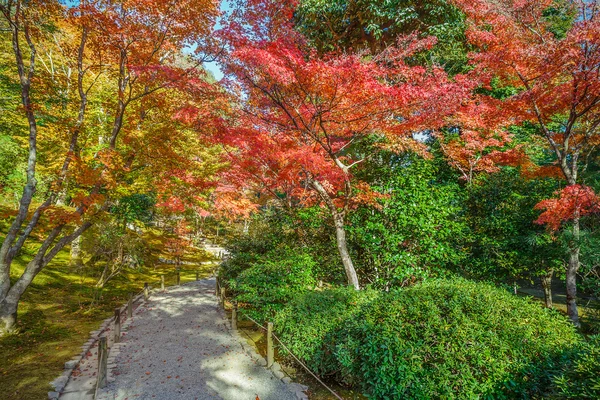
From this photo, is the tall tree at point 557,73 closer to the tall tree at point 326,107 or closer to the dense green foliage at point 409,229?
the tall tree at point 326,107

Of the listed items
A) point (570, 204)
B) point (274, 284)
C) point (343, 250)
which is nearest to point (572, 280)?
point (570, 204)

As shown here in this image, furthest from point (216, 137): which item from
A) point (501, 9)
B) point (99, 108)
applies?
point (501, 9)

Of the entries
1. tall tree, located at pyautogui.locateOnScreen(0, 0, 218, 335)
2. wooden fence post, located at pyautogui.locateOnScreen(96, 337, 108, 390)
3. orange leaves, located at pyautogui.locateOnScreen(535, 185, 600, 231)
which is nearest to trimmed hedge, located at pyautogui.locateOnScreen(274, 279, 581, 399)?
orange leaves, located at pyautogui.locateOnScreen(535, 185, 600, 231)

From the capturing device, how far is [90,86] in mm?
7508

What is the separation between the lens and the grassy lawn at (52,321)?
16.8 feet

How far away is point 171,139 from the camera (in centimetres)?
953

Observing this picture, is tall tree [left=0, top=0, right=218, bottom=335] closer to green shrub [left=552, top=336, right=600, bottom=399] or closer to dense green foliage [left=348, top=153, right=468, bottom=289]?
dense green foliage [left=348, top=153, right=468, bottom=289]

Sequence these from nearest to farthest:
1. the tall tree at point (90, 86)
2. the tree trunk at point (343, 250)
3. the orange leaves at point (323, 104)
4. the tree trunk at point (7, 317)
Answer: the orange leaves at point (323, 104) < the tree trunk at point (7, 317) < the tall tree at point (90, 86) < the tree trunk at point (343, 250)

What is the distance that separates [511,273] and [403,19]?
9275 mm

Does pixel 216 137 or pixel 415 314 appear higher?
pixel 216 137

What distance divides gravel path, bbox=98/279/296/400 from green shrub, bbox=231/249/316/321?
3.76ft

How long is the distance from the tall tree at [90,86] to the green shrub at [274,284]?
4742 mm

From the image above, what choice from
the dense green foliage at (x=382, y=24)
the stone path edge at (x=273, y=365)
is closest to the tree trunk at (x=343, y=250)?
the stone path edge at (x=273, y=365)

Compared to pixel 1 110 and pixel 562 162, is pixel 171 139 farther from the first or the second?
pixel 562 162
